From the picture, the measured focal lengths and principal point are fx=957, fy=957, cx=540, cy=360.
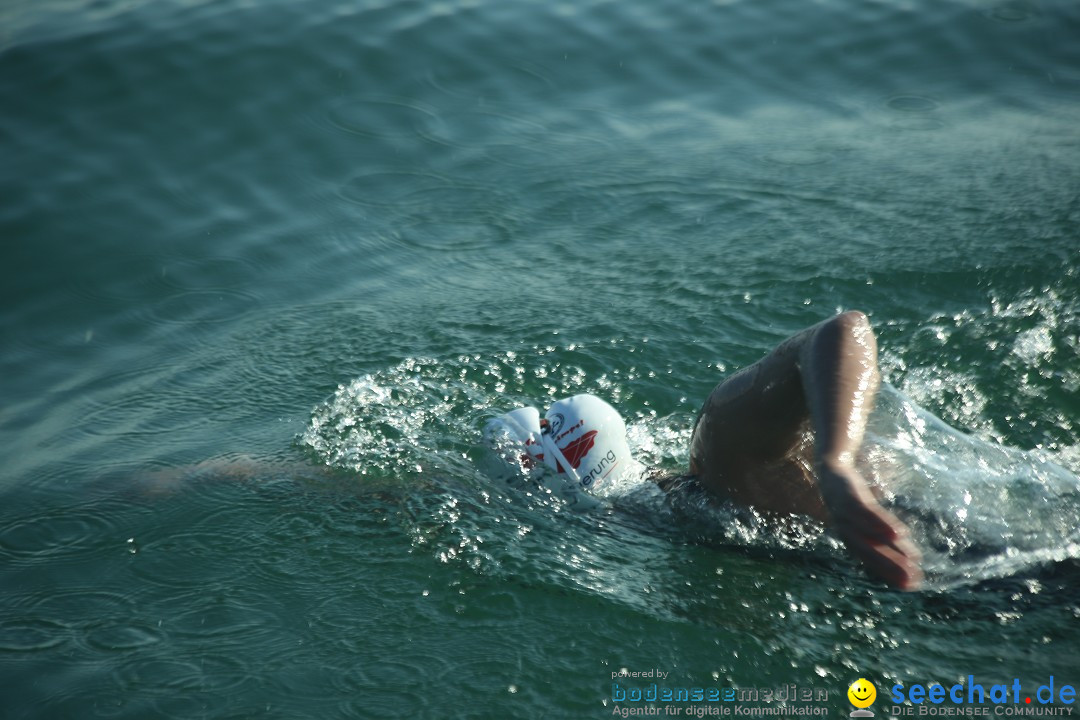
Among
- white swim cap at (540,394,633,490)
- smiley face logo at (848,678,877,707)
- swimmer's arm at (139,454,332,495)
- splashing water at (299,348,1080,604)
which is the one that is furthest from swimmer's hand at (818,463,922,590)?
swimmer's arm at (139,454,332,495)

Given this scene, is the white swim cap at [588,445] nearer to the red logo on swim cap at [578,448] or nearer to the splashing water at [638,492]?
the red logo on swim cap at [578,448]

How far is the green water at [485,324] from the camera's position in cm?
425

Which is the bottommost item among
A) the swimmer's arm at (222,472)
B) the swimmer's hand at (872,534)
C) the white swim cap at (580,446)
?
the swimmer's arm at (222,472)

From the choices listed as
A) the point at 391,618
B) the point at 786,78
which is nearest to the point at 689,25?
Answer: the point at 786,78

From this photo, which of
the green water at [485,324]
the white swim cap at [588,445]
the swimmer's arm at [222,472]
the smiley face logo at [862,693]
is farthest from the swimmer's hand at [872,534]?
the swimmer's arm at [222,472]

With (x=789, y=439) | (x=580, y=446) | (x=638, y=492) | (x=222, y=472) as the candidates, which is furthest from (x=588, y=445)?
(x=222, y=472)

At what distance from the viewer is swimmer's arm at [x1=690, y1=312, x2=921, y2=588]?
3246mm

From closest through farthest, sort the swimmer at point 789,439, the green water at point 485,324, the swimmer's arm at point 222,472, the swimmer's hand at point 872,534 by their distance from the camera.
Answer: the swimmer's hand at point 872,534
the swimmer at point 789,439
the green water at point 485,324
the swimmer's arm at point 222,472

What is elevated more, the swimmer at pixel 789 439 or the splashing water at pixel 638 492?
the swimmer at pixel 789 439

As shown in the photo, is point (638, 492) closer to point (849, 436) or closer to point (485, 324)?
point (849, 436)

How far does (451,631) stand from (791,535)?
65.6 inches

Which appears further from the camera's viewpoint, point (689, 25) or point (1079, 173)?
point (689, 25)

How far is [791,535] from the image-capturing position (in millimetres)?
4566

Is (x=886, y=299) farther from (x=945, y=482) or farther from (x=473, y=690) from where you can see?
(x=473, y=690)
